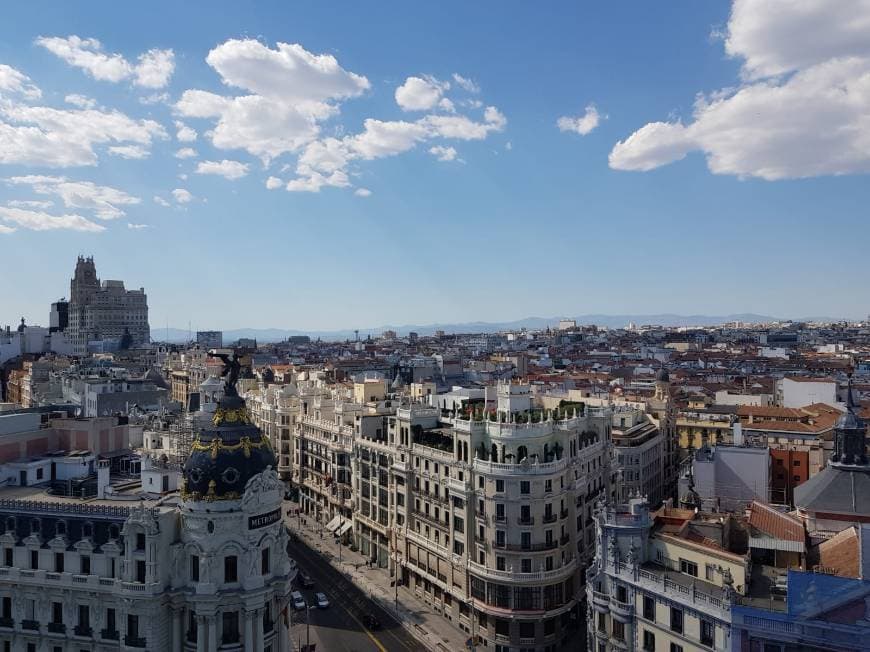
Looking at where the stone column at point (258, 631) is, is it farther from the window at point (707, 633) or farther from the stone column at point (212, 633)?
the window at point (707, 633)

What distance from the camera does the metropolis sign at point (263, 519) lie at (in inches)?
2194

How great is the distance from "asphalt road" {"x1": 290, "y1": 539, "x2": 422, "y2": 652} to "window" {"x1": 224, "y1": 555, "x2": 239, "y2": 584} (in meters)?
21.5

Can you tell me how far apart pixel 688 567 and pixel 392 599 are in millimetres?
43547

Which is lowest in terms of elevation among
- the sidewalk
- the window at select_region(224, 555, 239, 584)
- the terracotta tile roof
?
the sidewalk

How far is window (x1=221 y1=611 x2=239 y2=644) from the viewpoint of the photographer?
5419 centimetres

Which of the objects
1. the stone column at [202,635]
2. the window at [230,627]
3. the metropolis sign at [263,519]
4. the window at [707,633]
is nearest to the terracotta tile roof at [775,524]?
the window at [707,633]

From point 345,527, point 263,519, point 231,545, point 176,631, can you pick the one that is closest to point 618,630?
point 263,519

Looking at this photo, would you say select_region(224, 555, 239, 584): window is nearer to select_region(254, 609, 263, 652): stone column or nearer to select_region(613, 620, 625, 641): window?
select_region(254, 609, 263, 652): stone column

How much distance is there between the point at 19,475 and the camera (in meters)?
68.8

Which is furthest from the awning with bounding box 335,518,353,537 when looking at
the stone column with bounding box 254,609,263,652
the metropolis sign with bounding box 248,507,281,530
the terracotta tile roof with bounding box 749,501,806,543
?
the terracotta tile roof with bounding box 749,501,806,543

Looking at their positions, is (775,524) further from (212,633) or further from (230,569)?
(212,633)

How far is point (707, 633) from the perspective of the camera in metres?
46.8

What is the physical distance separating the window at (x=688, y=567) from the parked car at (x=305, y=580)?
170ft

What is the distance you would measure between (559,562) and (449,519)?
532 inches
